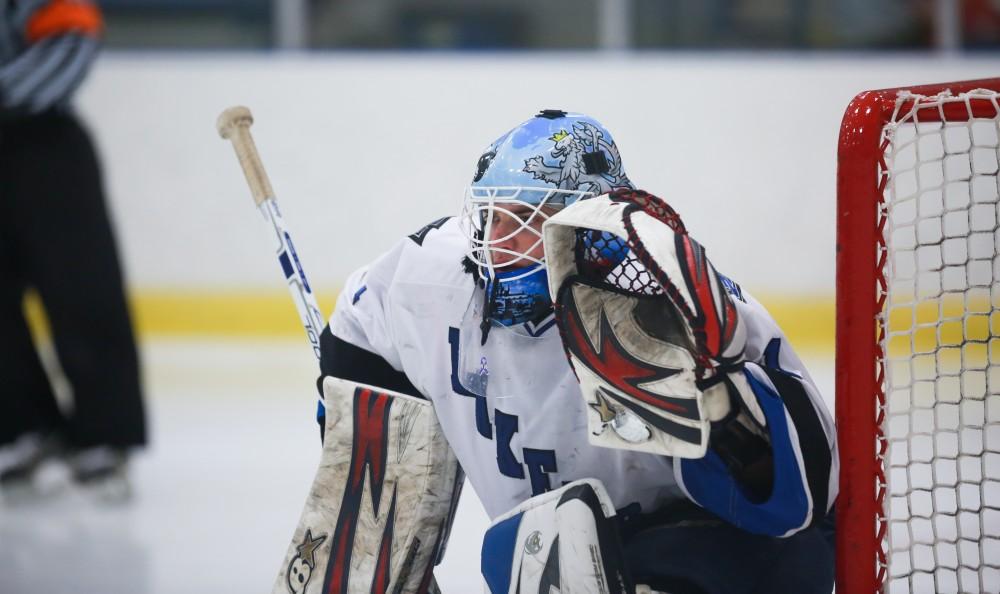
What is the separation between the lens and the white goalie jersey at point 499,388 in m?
1.37

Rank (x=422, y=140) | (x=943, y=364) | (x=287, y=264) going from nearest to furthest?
(x=287, y=264)
(x=943, y=364)
(x=422, y=140)

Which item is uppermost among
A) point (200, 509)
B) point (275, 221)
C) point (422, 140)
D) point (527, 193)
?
point (527, 193)

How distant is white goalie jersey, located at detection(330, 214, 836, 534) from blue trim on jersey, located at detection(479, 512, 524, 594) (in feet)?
0.23

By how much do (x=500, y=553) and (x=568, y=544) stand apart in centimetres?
11

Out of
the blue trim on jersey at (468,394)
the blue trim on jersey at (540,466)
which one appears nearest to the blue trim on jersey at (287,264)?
the blue trim on jersey at (468,394)

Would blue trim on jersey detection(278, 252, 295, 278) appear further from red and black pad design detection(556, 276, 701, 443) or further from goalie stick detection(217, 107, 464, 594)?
red and black pad design detection(556, 276, 701, 443)

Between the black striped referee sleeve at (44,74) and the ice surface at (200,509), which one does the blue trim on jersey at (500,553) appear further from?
the black striped referee sleeve at (44,74)

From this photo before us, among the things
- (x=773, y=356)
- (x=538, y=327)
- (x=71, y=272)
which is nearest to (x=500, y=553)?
(x=538, y=327)

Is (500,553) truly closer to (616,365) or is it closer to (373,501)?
(373,501)

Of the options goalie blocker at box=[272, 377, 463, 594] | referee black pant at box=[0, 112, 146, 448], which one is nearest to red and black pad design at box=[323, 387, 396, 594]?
goalie blocker at box=[272, 377, 463, 594]

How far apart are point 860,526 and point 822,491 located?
3.5 inches

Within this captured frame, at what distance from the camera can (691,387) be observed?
1145mm

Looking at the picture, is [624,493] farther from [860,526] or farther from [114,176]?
[114,176]

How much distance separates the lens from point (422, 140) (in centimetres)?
434
